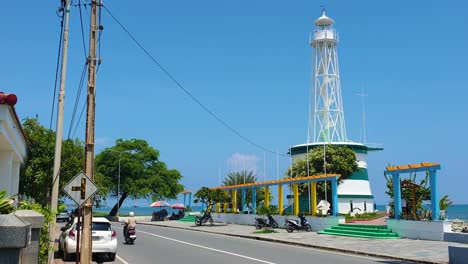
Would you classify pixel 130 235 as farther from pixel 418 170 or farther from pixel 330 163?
pixel 330 163

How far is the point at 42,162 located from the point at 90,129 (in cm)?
957

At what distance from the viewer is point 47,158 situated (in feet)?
70.5

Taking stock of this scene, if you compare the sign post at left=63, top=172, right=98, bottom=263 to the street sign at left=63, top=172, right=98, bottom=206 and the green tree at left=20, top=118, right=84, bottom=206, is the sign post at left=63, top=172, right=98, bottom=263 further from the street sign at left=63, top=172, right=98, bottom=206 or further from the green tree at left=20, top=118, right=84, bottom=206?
the green tree at left=20, top=118, right=84, bottom=206

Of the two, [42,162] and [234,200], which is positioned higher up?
[42,162]

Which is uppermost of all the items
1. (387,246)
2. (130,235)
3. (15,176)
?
(15,176)

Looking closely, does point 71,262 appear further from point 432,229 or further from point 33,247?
point 432,229

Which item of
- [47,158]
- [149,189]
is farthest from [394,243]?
[149,189]

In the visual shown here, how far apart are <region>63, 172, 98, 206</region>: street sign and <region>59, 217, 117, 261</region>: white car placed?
16.7ft

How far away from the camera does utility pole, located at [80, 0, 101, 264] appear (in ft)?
41.0

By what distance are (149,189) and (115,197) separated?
18.9 feet

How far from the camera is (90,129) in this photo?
1319 cm

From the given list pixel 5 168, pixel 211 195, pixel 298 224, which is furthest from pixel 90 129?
pixel 211 195

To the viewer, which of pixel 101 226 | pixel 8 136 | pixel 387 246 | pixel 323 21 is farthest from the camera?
pixel 323 21

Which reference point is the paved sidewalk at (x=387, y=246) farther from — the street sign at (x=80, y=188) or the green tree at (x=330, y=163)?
the green tree at (x=330, y=163)
